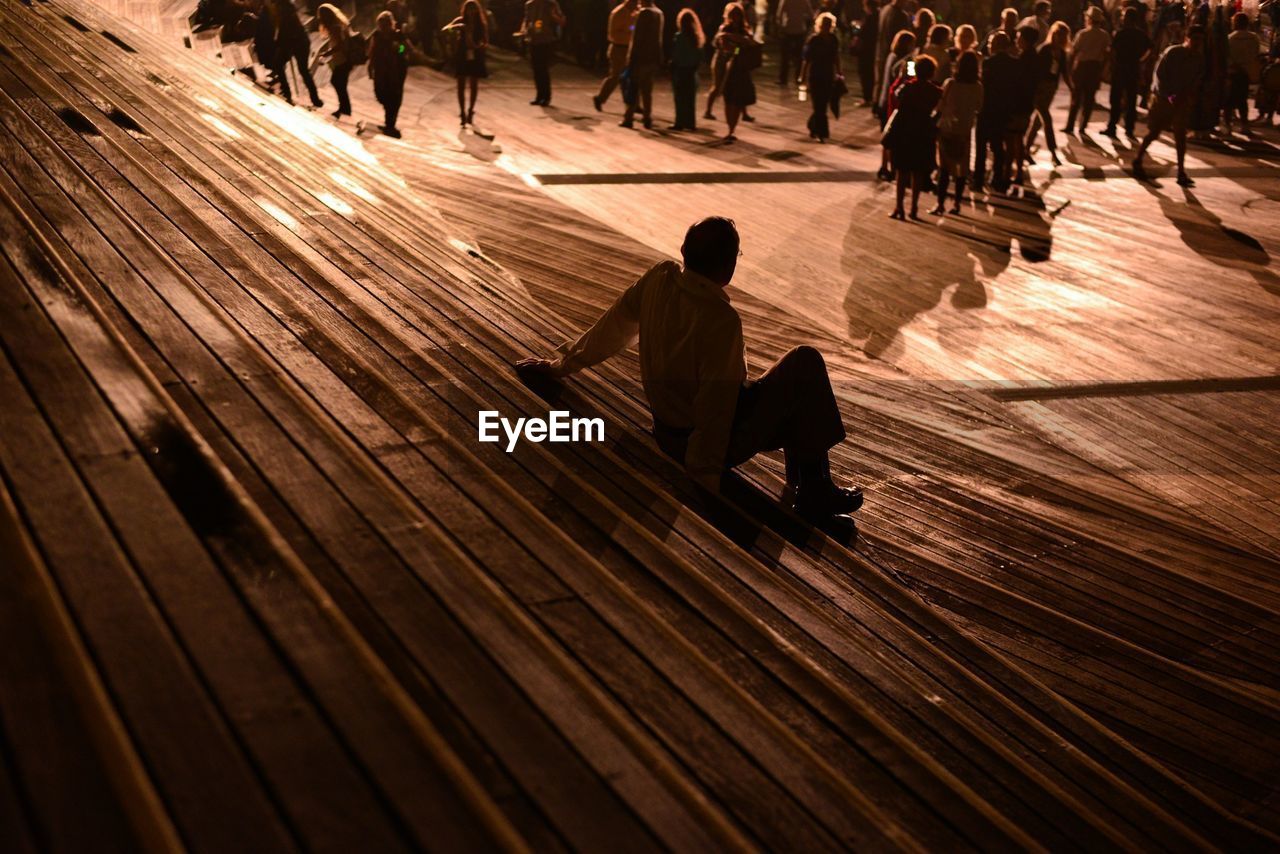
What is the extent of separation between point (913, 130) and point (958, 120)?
0.80 meters

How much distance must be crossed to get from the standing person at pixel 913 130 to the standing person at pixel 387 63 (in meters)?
5.18

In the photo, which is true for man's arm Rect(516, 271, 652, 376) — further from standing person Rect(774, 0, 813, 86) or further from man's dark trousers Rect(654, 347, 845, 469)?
standing person Rect(774, 0, 813, 86)

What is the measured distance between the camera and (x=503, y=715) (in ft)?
8.06

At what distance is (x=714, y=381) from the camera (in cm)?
393

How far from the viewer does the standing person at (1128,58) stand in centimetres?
1417

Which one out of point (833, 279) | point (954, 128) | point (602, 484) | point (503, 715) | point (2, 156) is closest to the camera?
point (503, 715)

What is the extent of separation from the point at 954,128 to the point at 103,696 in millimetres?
10076

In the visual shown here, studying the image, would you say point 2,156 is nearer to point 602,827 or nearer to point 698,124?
point 602,827

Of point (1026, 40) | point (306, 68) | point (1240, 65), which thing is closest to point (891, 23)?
point (1026, 40)

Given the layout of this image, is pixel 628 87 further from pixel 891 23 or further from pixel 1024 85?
pixel 1024 85

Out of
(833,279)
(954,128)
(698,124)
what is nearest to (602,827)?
(833,279)

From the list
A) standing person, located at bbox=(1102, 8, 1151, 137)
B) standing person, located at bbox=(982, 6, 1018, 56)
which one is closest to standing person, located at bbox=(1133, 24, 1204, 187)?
standing person, located at bbox=(982, 6, 1018, 56)

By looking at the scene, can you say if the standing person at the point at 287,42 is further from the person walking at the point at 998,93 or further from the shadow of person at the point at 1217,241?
the shadow of person at the point at 1217,241

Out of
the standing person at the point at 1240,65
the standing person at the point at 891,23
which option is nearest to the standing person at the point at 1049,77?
the standing person at the point at 891,23
